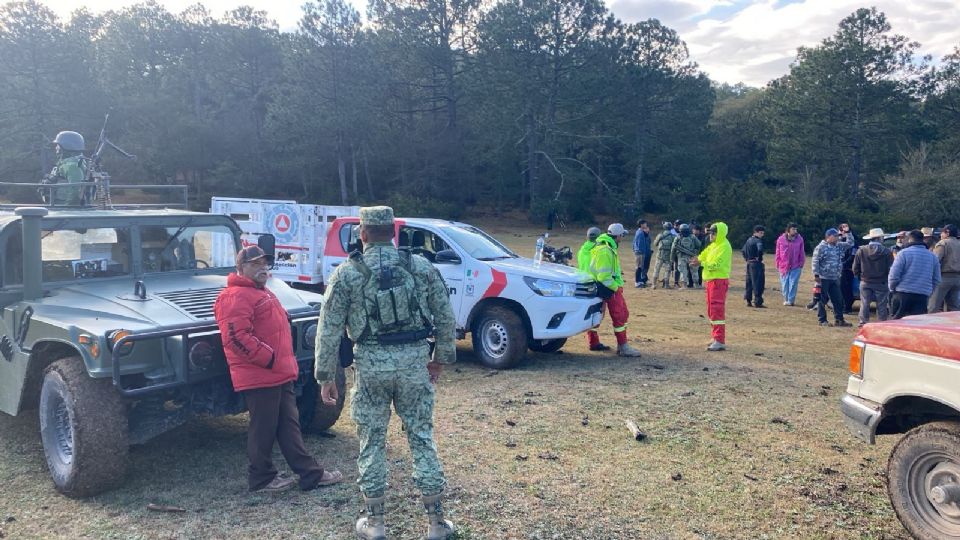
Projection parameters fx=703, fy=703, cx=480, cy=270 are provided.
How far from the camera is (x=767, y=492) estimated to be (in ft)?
15.5

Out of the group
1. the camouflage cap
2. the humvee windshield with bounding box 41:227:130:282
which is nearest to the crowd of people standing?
the camouflage cap

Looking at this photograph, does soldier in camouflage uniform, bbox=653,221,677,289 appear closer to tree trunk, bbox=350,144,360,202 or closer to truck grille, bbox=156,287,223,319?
truck grille, bbox=156,287,223,319

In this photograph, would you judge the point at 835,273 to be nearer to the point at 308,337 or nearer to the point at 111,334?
the point at 308,337

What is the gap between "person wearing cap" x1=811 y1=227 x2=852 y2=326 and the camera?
11812 mm

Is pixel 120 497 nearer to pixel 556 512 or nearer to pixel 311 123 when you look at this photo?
pixel 556 512

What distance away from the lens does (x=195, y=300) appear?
16.7 feet

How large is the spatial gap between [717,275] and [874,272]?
329cm

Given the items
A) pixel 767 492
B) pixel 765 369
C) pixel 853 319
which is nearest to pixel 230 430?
pixel 767 492

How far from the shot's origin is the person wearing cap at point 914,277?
9.18 metres

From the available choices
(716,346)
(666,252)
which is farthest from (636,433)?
(666,252)

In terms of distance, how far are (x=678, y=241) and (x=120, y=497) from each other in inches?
552

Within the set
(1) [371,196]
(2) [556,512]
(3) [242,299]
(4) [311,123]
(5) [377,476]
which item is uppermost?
(4) [311,123]

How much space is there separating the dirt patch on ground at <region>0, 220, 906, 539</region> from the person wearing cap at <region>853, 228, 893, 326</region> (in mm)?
3680

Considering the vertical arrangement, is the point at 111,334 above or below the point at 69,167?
below
